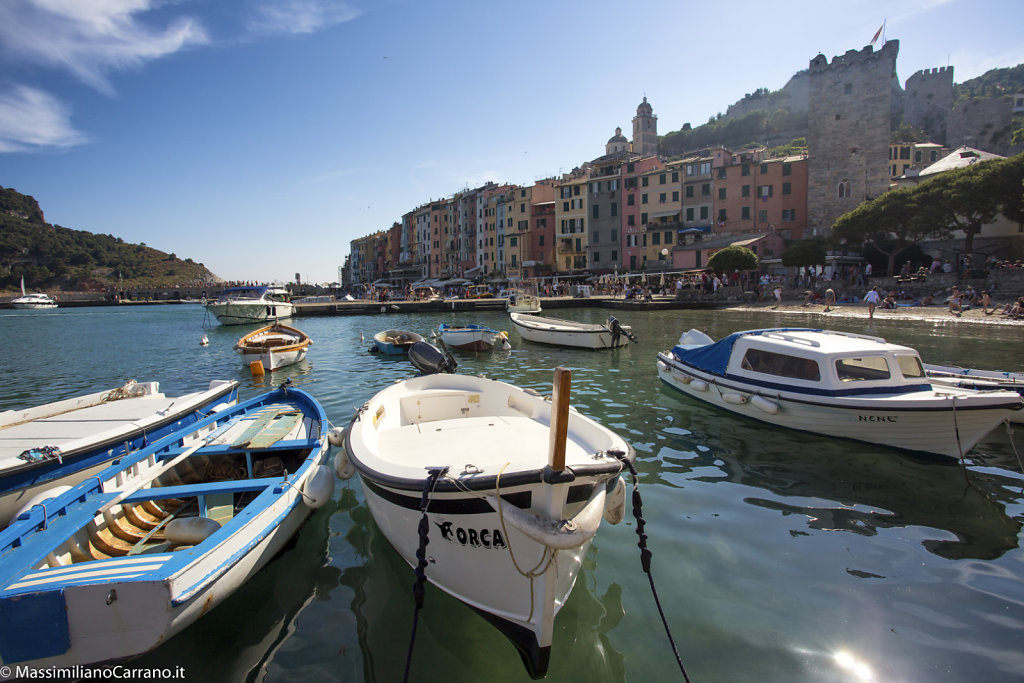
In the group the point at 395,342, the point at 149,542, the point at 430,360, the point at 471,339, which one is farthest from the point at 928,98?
the point at 149,542

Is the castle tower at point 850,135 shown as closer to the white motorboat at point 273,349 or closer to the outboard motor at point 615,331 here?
the outboard motor at point 615,331

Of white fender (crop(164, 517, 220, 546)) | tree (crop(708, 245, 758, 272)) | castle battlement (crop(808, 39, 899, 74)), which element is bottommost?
white fender (crop(164, 517, 220, 546))

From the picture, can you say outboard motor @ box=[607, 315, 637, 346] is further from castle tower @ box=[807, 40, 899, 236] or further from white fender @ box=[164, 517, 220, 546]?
castle tower @ box=[807, 40, 899, 236]

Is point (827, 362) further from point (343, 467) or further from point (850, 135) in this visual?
point (850, 135)

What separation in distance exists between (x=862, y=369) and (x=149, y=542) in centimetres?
1133

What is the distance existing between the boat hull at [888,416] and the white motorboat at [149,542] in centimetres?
847

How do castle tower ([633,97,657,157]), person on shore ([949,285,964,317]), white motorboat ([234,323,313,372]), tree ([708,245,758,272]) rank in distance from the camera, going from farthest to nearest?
1. castle tower ([633,97,657,157])
2. tree ([708,245,758,272])
3. person on shore ([949,285,964,317])
4. white motorboat ([234,323,313,372])

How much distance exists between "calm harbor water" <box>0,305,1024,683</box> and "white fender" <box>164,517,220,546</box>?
2.37 ft

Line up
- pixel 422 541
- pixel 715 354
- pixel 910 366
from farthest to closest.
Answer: pixel 715 354 → pixel 910 366 → pixel 422 541

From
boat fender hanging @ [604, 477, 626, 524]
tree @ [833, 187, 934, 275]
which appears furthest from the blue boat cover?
tree @ [833, 187, 934, 275]

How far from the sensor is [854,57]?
51531mm

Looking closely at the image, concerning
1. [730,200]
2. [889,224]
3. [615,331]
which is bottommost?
[615,331]

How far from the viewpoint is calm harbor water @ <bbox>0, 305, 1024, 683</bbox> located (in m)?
4.02

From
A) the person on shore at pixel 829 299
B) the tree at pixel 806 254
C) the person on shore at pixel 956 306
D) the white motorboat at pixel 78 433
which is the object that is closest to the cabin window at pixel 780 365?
the white motorboat at pixel 78 433
